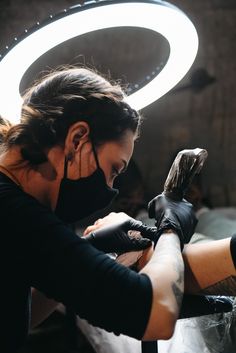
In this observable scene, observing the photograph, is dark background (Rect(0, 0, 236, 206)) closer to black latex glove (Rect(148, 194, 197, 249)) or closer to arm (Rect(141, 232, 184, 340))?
black latex glove (Rect(148, 194, 197, 249))

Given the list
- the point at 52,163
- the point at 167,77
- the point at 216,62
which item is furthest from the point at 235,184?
the point at 52,163

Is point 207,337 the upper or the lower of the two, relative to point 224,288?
lower

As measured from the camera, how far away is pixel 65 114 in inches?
49.5

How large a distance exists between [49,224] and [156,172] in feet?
11.6

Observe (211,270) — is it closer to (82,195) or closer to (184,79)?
(82,195)

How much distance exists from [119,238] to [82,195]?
226 mm

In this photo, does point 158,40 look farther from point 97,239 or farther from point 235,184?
point 97,239

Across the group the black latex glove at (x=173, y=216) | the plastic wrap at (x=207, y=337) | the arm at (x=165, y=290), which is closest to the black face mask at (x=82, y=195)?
the black latex glove at (x=173, y=216)

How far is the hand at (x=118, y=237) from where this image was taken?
4.82 ft

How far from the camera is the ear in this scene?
1.25 meters

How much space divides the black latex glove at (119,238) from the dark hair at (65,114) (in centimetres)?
35

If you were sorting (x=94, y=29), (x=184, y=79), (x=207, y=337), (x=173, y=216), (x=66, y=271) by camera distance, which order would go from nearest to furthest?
(x=66, y=271) → (x=94, y=29) → (x=173, y=216) → (x=207, y=337) → (x=184, y=79)

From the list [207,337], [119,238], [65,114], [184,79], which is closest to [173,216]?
[119,238]

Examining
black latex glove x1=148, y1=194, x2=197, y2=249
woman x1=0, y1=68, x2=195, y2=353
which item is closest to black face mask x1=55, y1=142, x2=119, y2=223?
woman x1=0, y1=68, x2=195, y2=353
